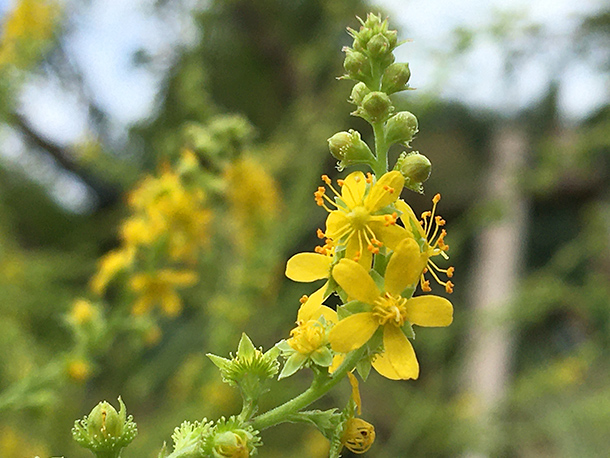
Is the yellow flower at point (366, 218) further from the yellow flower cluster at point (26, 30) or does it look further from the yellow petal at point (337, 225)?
the yellow flower cluster at point (26, 30)

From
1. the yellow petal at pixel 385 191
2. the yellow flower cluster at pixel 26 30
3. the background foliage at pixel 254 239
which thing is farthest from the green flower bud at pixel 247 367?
the yellow flower cluster at pixel 26 30

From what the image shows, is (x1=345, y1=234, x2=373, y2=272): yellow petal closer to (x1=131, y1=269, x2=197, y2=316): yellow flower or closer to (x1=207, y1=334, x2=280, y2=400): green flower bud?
(x1=207, y1=334, x2=280, y2=400): green flower bud

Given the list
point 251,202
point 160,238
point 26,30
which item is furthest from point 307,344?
point 26,30

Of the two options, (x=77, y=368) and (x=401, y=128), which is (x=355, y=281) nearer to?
(x=401, y=128)

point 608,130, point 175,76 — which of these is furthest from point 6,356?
point 608,130

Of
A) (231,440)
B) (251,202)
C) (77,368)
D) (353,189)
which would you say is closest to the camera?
(231,440)

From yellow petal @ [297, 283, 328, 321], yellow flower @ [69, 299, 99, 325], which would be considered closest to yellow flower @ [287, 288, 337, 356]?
yellow petal @ [297, 283, 328, 321]

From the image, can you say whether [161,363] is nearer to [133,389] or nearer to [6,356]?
[133,389]
